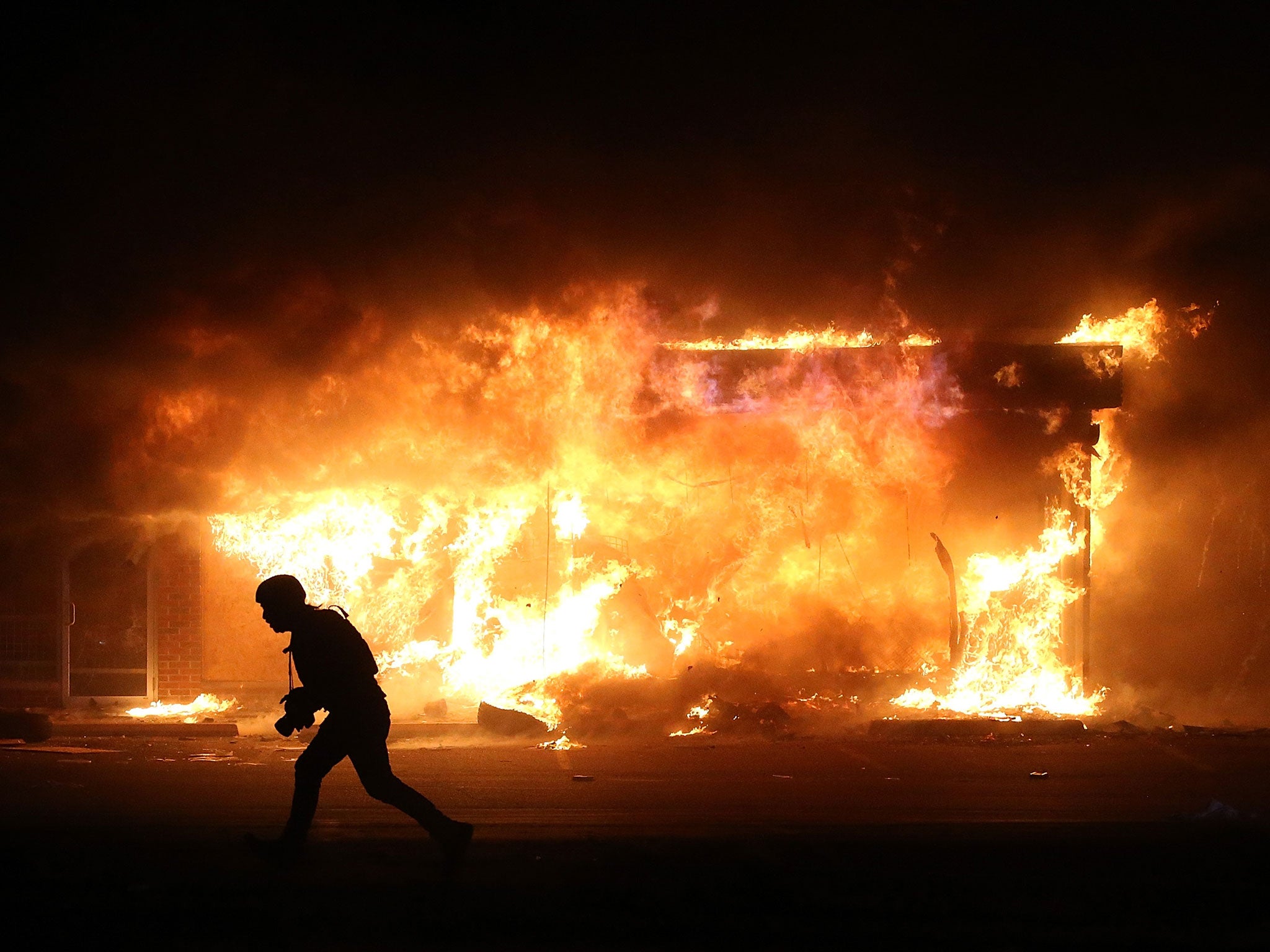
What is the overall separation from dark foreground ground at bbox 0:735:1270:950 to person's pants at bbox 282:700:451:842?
1.04ft

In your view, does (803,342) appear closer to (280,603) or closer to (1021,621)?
(1021,621)

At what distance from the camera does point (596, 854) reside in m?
6.22

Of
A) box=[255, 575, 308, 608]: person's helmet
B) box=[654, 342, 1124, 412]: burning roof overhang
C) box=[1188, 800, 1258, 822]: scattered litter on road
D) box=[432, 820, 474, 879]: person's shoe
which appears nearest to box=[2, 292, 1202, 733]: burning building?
box=[654, 342, 1124, 412]: burning roof overhang

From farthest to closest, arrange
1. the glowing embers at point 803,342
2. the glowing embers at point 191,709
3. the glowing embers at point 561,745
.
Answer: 1. the glowing embers at point 803,342
2. the glowing embers at point 191,709
3. the glowing embers at point 561,745

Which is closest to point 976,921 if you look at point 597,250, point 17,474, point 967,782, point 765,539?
point 967,782

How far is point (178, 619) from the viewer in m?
13.4

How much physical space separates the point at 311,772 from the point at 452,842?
0.90m

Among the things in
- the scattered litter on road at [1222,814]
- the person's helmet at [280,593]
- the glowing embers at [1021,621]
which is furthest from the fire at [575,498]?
the person's helmet at [280,593]

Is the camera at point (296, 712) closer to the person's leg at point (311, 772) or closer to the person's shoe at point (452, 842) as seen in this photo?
the person's leg at point (311, 772)

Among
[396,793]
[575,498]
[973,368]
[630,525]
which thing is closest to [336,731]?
[396,793]

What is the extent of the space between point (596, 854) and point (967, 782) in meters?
3.96

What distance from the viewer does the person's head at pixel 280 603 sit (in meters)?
5.91

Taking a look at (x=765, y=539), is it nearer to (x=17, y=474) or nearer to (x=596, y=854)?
(x=596, y=854)

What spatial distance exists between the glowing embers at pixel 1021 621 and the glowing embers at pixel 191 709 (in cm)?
882
